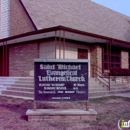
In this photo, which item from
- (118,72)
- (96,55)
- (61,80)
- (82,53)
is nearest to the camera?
(61,80)

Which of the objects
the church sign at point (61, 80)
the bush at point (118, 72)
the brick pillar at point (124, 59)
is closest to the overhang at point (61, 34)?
the bush at point (118, 72)

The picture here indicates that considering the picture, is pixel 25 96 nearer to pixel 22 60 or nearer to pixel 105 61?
pixel 22 60

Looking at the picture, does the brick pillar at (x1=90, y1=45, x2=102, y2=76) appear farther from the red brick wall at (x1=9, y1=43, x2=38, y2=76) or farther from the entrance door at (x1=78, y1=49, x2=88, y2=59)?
the red brick wall at (x1=9, y1=43, x2=38, y2=76)

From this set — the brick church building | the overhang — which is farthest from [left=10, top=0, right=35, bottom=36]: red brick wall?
the overhang

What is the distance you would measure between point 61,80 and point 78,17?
42.6ft

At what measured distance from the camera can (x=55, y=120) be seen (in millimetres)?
6473

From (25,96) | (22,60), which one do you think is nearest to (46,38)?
(22,60)

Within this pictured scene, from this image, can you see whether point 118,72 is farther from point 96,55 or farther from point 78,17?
point 78,17

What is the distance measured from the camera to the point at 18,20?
17.3m

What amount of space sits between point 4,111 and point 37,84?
2.03 m

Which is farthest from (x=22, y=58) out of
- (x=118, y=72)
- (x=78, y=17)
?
(x=118, y=72)

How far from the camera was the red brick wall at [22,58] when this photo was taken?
1616cm

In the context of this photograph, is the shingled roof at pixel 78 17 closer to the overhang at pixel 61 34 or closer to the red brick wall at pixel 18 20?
the red brick wall at pixel 18 20

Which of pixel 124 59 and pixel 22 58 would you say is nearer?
pixel 22 58
